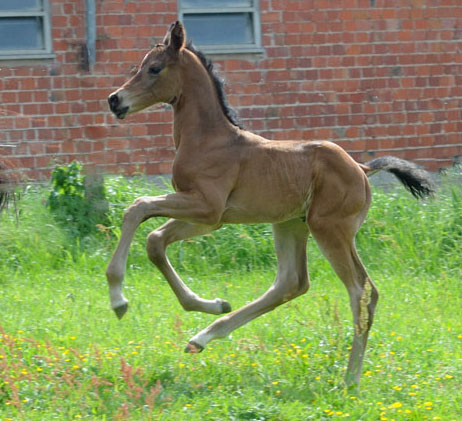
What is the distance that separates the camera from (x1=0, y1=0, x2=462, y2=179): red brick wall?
32.9 ft

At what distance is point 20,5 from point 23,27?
229 mm

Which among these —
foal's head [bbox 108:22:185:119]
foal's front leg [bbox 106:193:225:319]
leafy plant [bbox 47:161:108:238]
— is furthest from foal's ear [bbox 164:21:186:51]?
leafy plant [bbox 47:161:108:238]

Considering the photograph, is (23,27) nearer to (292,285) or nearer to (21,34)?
(21,34)

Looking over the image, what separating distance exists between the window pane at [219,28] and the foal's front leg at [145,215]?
495cm

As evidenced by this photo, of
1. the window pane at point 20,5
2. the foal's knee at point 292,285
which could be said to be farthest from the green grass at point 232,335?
the window pane at point 20,5

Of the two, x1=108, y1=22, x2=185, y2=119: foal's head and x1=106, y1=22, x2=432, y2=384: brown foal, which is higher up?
x1=108, y1=22, x2=185, y2=119: foal's head

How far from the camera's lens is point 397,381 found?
5.69 m

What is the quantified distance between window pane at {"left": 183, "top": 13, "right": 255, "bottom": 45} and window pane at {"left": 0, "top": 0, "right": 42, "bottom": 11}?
5.21 feet

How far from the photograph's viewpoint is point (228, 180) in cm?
598

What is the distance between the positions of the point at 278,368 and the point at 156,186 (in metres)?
4.35

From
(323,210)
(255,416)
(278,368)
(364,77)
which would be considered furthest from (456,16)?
(255,416)

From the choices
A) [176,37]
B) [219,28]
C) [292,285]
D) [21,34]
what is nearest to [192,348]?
[292,285]

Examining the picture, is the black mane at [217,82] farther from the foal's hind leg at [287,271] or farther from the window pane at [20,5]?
the window pane at [20,5]

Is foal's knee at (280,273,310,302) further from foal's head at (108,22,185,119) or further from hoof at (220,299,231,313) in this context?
foal's head at (108,22,185,119)
